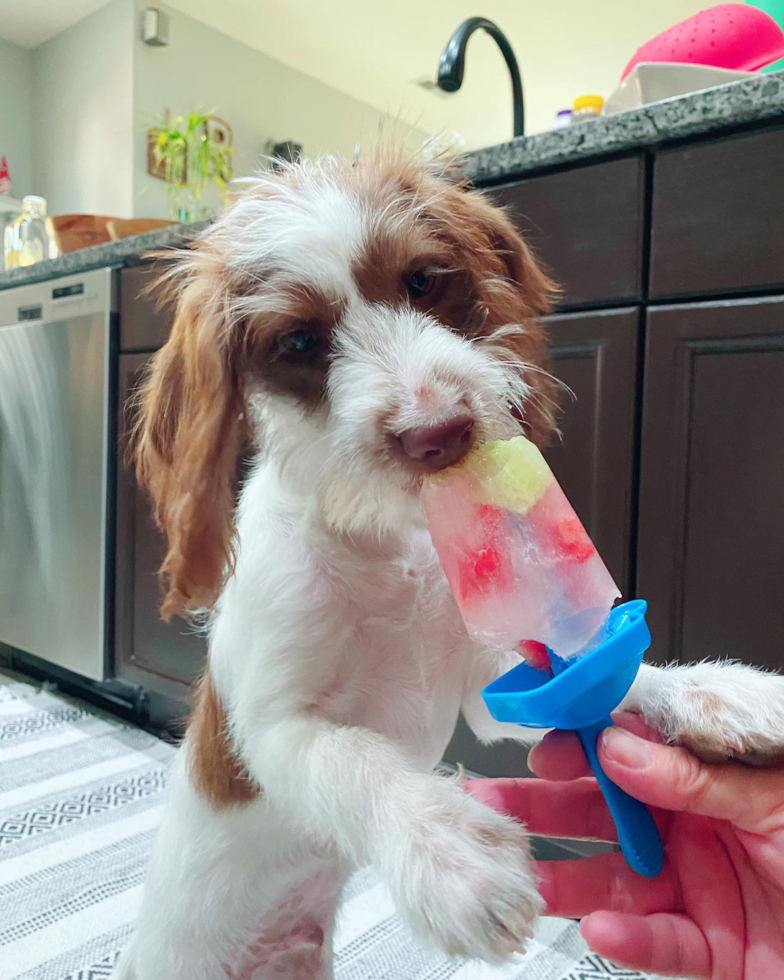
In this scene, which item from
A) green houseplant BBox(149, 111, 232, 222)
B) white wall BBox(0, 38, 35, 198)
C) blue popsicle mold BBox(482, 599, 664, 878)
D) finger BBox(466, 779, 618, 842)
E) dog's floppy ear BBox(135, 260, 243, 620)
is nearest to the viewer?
blue popsicle mold BBox(482, 599, 664, 878)

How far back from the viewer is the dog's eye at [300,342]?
2.77ft

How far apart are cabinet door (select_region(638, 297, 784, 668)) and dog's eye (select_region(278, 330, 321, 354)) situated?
78 cm

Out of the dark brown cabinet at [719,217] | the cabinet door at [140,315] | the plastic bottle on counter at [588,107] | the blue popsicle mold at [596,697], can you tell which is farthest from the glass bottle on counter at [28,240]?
the blue popsicle mold at [596,697]

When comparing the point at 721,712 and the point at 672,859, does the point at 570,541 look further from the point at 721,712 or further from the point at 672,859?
the point at 672,859

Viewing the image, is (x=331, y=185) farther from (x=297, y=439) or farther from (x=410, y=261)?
(x=297, y=439)

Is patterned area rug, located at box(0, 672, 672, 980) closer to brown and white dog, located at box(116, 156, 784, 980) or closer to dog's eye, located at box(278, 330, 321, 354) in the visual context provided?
brown and white dog, located at box(116, 156, 784, 980)

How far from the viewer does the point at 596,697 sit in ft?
2.13

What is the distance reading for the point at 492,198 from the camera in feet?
4.95

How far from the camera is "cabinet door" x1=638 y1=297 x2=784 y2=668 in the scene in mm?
1253

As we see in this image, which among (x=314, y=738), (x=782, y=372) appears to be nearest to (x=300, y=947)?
(x=314, y=738)

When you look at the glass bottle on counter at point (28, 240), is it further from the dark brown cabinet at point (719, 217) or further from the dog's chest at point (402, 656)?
the dog's chest at point (402, 656)

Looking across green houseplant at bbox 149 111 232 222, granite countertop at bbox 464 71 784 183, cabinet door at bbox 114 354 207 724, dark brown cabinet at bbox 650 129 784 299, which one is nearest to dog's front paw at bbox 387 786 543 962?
dark brown cabinet at bbox 650 129 784 299

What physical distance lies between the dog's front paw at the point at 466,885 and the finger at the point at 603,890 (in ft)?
0.97

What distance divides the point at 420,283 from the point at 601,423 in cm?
67
